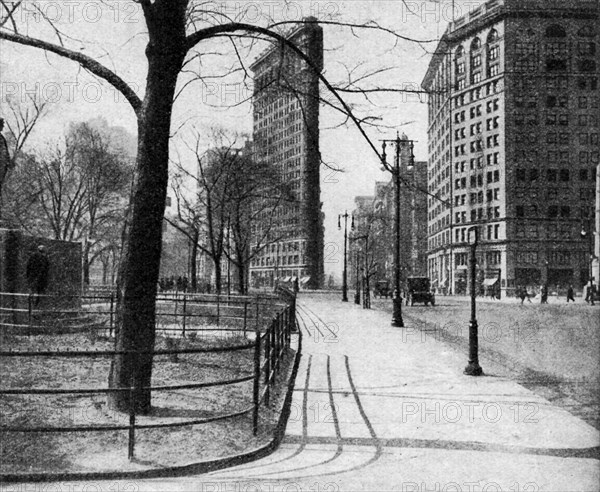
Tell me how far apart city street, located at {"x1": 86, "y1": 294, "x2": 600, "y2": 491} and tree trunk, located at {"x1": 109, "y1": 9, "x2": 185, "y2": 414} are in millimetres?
2311

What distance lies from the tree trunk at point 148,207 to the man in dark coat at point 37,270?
8.40 m

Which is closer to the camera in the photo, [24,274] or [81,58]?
[81,58]

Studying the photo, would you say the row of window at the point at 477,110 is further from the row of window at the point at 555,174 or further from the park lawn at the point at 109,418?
the park lawn at the point at 109,418

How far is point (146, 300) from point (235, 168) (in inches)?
1007

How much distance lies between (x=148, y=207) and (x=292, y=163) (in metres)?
82.4

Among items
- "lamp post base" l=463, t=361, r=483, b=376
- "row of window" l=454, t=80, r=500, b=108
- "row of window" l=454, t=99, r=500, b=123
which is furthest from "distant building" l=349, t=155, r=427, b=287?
"lamp post base" l=463, t=361, r=483, b=376

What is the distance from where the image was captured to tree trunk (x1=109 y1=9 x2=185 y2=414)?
716 centimetres

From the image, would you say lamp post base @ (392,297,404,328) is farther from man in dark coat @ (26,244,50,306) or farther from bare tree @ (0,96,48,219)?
bare tree @ (0,96,48,219)

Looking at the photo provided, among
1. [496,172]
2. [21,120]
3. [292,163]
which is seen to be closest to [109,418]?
[21,120]

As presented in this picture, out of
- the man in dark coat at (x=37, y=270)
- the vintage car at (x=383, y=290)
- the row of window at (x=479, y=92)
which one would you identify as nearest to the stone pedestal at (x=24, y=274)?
the man in dark coat at (x=37, y=270)

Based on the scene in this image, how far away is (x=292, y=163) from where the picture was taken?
291 ft

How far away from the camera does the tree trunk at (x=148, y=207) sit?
7.16 meters

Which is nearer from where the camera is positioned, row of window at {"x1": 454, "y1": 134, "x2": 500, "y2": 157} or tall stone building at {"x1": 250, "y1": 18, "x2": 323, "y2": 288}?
tall stone building at {"x1": 250, "y1": 18, "x2": 323, "y2": 288}

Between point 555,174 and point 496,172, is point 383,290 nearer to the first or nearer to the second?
point 496,172
